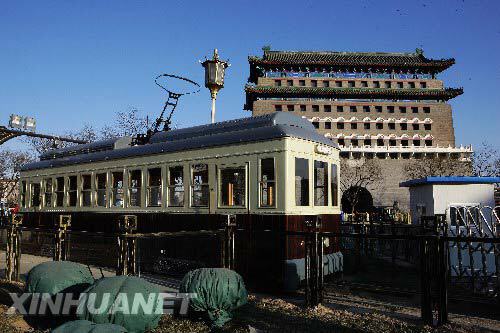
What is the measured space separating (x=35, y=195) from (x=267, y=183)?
1059 cm

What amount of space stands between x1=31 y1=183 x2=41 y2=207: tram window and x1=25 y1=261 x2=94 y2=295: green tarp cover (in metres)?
9.32

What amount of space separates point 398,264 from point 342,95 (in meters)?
55.5

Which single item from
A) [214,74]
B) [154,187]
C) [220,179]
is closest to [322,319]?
[220,179]

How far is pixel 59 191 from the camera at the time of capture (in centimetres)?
1412

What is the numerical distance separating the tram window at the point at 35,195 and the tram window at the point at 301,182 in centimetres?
1065

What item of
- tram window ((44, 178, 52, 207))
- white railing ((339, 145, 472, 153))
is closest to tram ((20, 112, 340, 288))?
tram window ((44, 178, 52, 207))

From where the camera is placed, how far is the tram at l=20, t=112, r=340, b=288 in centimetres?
864

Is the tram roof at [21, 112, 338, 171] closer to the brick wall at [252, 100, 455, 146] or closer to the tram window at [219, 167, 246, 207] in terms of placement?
the tram window at [219, 167, 246, 207]

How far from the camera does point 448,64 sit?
70.9m

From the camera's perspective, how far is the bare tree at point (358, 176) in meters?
54.1

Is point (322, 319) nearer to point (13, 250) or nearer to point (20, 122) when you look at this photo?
point (13, 250)

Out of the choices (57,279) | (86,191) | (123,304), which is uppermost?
(86,191)

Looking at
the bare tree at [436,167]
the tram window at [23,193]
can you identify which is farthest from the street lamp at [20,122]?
the bare tree at [436,167]

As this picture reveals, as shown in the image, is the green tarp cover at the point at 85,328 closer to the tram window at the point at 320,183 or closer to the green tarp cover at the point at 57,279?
the green tarp cover at the point at 57,279
